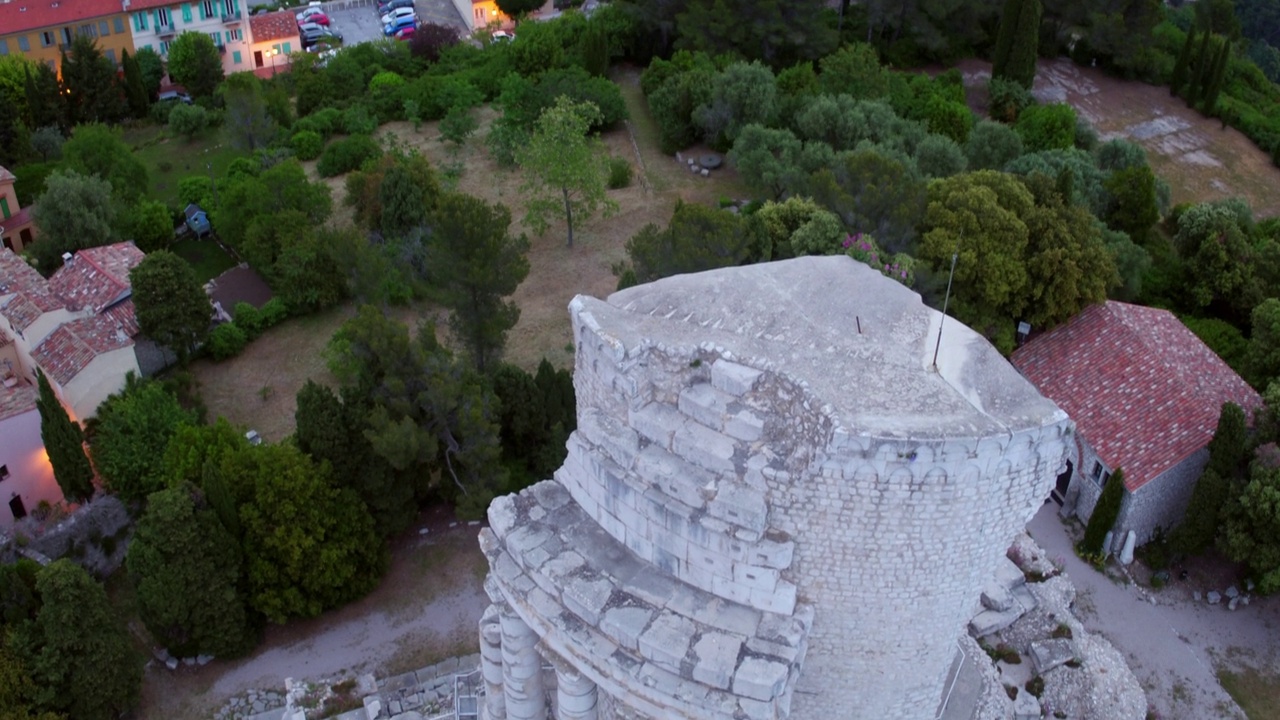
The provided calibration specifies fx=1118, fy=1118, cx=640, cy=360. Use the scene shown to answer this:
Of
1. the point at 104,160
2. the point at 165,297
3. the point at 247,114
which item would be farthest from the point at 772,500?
the point at 247,114

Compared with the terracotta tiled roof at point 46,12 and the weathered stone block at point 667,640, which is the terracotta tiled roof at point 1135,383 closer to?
the weathered stone block at point 667,640

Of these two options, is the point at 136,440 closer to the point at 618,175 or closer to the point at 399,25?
the point at 618,175

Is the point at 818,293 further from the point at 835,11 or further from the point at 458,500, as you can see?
the point at 835,11

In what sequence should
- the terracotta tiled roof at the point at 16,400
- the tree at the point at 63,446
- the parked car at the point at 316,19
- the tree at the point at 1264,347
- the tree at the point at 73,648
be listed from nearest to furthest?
the tree at the point at 73,648, the tree at the point at 63,446, the terracotta tiled roof at the point at 16,400, the tree at the point at 1264,347, the parked car at the point at 316,19

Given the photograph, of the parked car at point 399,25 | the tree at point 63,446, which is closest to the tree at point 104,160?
the tree at point 63,446

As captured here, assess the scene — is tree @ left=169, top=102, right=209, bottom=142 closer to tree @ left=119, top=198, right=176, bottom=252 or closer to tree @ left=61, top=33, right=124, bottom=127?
tree @ left=61, top=33, right=124, bottom=127

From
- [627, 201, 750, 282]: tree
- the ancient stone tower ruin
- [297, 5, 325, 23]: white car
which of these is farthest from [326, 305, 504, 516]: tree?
[297, 5, 325, 23]: white car
